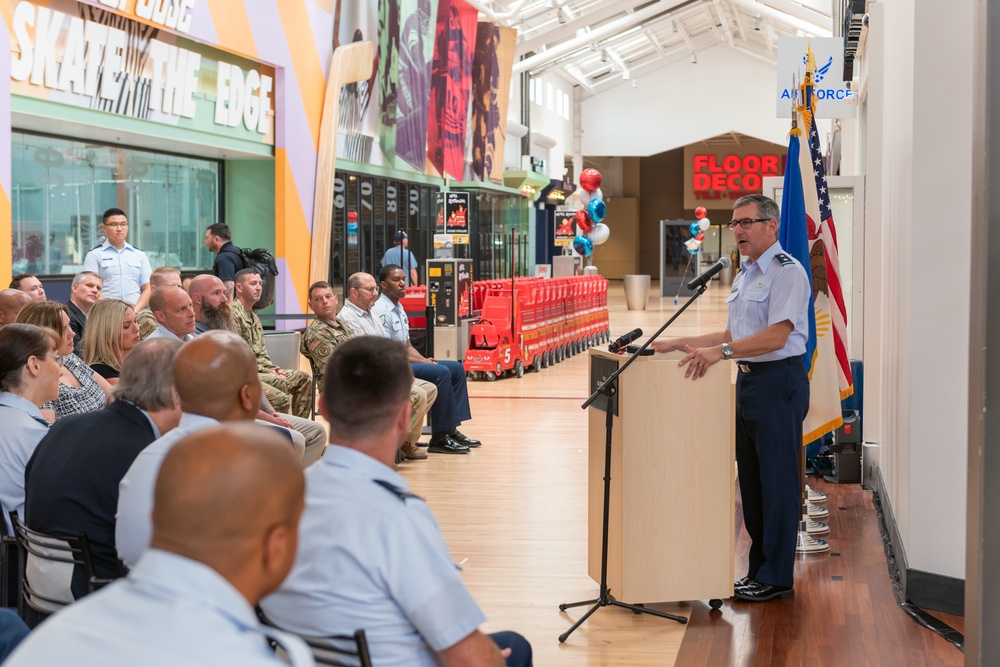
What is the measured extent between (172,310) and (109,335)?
341 mm

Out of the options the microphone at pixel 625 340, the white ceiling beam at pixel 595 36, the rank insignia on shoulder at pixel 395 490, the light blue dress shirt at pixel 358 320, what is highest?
the white ceiling beam at pixel 595 36

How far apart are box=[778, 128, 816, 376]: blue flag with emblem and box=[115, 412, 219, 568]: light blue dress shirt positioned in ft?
12.6

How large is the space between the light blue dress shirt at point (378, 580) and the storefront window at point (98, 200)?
9407 mm

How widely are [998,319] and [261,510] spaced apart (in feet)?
7.36

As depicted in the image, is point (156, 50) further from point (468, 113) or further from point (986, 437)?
point (468, 113)

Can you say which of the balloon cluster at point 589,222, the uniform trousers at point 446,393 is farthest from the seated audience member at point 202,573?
the balloon cluster at point 589,222

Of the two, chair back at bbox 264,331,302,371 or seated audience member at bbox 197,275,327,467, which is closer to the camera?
seated audience member at bbox 197,275,327,467

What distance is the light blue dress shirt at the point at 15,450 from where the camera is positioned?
3.43 metres

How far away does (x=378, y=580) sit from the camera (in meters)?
1.98

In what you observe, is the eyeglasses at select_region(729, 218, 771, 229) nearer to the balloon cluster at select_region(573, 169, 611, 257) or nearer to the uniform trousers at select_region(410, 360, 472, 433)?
the uniform trousers at select_region(410, 360, 472, 433)

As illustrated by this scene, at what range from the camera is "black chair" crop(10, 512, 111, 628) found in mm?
2854

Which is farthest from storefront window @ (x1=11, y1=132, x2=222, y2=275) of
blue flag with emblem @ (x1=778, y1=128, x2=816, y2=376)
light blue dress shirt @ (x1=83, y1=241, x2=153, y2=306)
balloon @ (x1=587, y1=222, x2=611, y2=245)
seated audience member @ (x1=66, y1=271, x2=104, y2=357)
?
balloon @ (x1=587, y1=222, x2=611, y2=245)

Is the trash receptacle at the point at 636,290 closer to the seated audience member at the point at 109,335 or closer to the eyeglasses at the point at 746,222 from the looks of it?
the seated audience member at the point at 109,335

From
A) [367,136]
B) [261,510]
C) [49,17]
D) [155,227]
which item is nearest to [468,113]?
[367,136]
